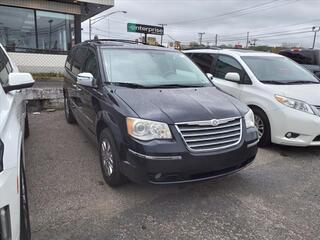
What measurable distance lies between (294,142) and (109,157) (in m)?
2.99

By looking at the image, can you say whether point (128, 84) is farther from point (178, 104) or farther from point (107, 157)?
point (107, 157)

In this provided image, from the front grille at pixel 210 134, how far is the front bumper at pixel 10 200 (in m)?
1.61

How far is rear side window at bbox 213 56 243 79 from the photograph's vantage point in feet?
18.8

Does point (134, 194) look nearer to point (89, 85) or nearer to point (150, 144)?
point (150, 144)

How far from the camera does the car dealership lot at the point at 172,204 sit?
2770 mm

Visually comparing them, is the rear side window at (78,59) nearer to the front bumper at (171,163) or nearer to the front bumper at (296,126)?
the front bumper at (171,163)

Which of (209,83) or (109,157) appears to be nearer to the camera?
(109,157)

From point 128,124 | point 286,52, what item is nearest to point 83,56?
point 128,124

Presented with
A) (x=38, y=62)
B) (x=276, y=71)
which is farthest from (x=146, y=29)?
(x=276, y=71)

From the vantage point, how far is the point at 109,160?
3.49 metres

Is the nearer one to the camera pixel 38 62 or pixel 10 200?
pixel 10 200

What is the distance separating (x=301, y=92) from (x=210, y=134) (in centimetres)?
263

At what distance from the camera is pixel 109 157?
3.48 meters

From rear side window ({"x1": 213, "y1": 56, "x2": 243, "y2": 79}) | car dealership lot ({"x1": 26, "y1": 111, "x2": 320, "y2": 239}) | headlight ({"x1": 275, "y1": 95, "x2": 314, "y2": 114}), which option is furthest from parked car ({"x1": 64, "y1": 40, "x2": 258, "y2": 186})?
rear side window ({"x1": 213, "y1": 56, "x2": 243, "y2": 79})
